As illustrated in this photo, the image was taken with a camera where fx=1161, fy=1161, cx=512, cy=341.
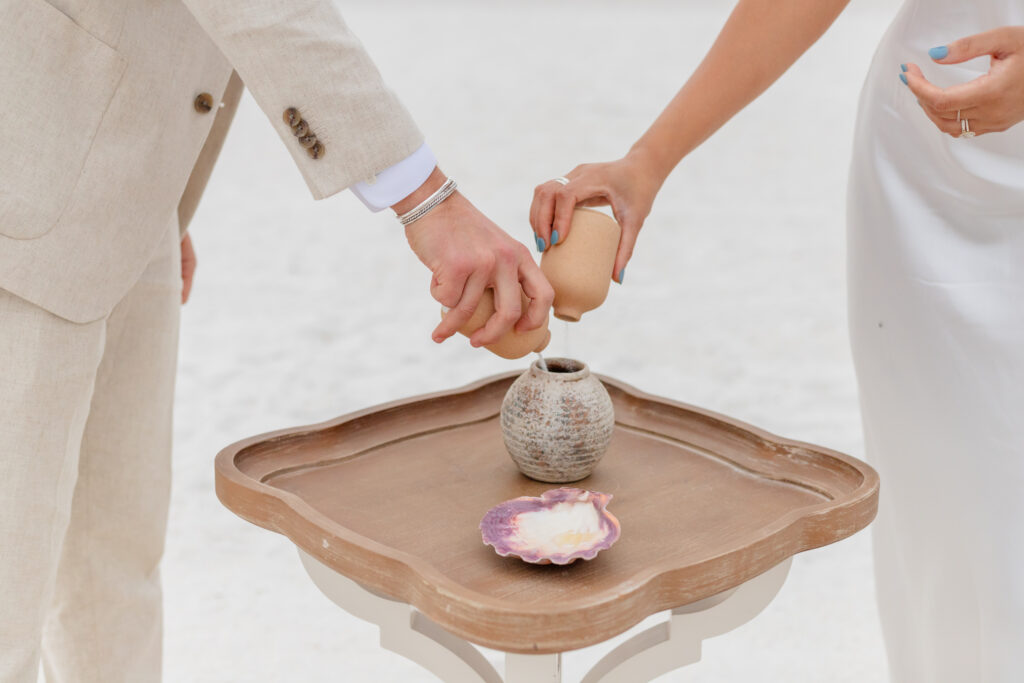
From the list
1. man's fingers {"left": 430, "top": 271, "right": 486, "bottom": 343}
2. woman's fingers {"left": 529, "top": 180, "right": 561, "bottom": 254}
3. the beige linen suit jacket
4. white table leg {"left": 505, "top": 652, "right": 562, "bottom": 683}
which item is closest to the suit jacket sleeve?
the beige linen suit jacket

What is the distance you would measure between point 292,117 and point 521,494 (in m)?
0.44

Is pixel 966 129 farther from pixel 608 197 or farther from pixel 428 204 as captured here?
pixel 428 204

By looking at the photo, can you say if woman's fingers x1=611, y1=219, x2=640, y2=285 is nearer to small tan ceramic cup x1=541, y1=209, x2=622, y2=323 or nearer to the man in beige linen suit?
small tan ceramic cup x1=541, y1=209, x2=622, y2=323

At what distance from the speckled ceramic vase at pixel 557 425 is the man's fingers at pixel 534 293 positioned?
91mm

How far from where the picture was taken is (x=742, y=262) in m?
3.98

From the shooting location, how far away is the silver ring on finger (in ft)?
3.81

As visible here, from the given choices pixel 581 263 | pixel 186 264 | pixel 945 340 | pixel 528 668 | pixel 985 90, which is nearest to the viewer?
pixel 528 668

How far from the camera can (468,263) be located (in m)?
1.09

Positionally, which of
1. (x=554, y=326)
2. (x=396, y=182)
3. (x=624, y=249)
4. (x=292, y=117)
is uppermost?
(x=292, y=117)

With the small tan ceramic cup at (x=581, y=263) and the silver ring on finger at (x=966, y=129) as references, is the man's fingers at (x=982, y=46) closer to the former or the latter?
the silver ring on finger at (x=966, y=129)

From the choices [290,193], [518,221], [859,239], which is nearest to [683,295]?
[518,221]

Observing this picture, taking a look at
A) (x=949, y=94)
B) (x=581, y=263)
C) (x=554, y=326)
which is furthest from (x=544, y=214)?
(x=554, y=326)

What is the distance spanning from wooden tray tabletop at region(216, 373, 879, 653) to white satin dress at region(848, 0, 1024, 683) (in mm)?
222

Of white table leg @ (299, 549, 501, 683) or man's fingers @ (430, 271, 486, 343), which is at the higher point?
man's fingers @ (430, 271, 486, 343)
